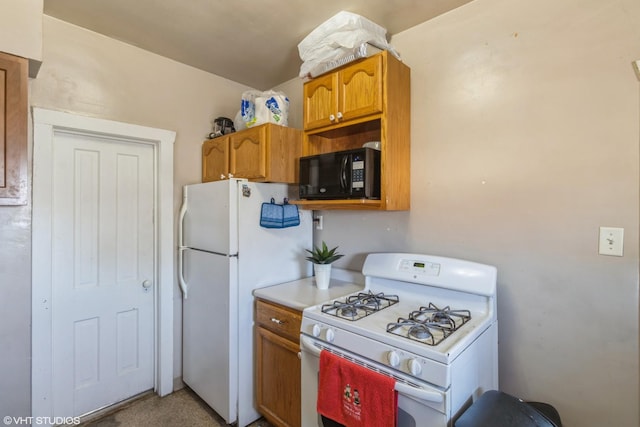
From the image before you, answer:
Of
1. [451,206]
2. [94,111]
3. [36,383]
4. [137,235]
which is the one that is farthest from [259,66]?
[36,383]

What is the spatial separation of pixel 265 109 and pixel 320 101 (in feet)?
1.32

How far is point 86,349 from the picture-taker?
84.1 inches

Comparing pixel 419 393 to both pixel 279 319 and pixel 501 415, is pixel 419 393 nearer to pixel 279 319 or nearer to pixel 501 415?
pixel 501 415

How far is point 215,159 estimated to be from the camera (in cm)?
247

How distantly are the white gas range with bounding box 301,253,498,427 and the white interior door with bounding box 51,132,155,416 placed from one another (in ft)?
4.83

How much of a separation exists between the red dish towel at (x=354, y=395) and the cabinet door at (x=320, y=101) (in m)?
1.35

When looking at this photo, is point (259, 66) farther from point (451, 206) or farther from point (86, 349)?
point (86, 349)

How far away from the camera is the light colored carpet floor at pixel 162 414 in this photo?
2.06m

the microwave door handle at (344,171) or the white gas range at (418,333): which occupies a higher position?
the microwave door handle at (344,171)

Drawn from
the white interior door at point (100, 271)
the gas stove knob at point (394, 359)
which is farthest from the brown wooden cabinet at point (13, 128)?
the gas stove knob at point (394, 359)

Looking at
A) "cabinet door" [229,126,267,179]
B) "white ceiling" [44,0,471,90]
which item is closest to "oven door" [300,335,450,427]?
"cabinet door" [229,126,267,179]

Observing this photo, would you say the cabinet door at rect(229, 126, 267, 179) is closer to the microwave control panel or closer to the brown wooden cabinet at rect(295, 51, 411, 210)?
the brown wooden cabinet at rect(295, 51, 411, 210)

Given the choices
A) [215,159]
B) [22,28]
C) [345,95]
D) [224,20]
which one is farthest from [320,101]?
[22,28]

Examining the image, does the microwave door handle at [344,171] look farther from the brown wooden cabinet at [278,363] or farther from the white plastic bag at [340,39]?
the brown wooden cabinet at [278,363]
